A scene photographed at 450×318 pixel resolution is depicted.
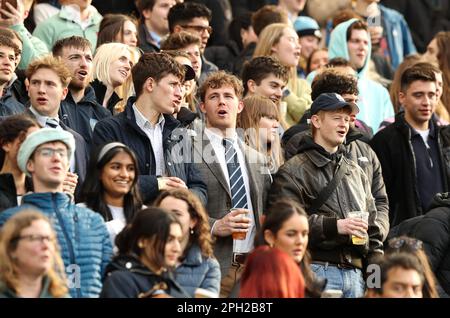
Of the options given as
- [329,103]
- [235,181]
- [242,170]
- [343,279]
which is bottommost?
[343,279]

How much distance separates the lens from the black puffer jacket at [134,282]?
10.2m

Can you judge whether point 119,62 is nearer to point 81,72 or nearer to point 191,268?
point 81,72

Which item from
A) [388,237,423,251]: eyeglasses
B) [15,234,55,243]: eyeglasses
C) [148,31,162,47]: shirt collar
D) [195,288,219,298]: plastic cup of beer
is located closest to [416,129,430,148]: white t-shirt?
[388,237,423,251]: eyeglasses

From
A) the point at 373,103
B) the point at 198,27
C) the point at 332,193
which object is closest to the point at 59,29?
the point at 198,27

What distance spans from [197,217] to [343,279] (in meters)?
1.49

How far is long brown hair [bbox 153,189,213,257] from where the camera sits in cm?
1123

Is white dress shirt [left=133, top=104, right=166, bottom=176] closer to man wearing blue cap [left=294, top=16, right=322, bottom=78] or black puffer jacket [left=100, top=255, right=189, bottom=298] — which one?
black puffer jacket [left=100, top=255, right=189, bottom=298]

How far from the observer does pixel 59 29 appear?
619 inches

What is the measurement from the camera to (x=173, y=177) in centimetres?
1219

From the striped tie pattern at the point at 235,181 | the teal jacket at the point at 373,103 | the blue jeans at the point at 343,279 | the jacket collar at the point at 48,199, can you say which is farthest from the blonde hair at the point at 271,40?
the jacket collar at the point at 48,199

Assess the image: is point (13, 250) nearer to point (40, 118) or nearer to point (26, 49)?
point (40, 118)

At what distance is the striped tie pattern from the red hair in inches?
85.2

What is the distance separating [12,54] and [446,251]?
156 inches

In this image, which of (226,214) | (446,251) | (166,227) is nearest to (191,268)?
(166,227)
